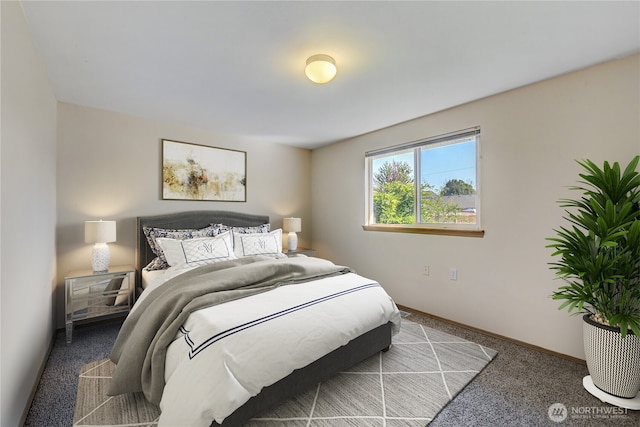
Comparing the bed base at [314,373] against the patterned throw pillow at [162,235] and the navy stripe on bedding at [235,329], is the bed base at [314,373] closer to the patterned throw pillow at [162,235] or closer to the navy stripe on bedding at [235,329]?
the navy stripe on bedding at [235,329]

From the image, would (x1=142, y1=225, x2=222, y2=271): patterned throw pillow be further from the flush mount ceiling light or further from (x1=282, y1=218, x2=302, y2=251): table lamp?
the flush mount ceiling light

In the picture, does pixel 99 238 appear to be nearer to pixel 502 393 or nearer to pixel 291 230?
pixel 291 230

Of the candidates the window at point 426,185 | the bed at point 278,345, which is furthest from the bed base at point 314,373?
the window at point 426,185

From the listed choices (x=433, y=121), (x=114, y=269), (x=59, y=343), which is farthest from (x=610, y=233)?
(x=59, y=343)

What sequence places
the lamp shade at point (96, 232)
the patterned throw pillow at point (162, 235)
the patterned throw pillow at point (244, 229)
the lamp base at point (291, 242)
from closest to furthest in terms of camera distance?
the lamp shade at point (96, 232)
the patterned throw pillow at point (162, 235)
the patterned throw pillow at point (244, 229)
the lamp base at point (291, 242)

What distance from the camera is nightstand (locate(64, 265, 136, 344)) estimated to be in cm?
256

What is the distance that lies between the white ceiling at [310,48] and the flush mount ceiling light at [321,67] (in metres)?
0.05

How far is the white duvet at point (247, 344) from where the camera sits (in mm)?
1315

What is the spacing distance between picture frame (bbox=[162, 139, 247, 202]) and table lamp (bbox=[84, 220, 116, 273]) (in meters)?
0.76

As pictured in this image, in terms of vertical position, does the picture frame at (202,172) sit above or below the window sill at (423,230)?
above

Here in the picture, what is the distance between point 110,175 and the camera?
10.1 ft

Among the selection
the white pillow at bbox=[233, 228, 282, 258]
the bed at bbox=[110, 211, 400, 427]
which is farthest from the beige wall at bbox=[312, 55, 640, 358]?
the white pillow at bbox=[233, 228, 282, 258]

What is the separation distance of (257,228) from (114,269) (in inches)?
64.1

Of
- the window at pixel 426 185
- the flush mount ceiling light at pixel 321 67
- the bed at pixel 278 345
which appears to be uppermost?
the flush mount ceiling light at pixel 321 67
